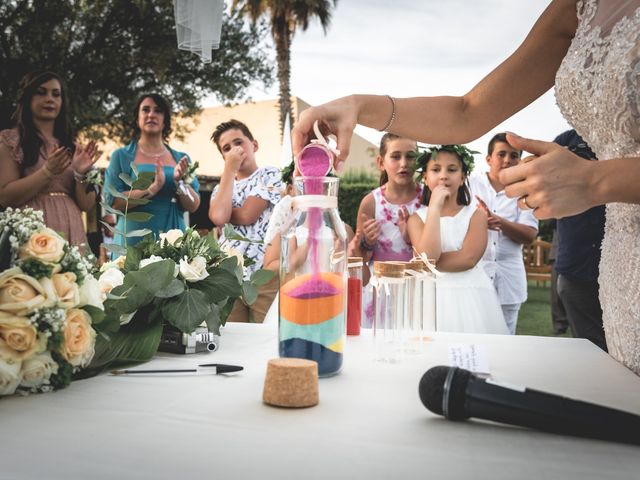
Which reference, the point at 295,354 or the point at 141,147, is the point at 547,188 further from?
the point at 141,147

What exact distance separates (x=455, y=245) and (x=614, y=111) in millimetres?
1879

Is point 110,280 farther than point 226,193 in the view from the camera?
No

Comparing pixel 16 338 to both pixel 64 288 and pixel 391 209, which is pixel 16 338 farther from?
pixel 391 209

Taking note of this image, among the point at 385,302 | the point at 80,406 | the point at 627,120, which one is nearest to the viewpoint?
the point at 80,406

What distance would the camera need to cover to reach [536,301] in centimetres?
992

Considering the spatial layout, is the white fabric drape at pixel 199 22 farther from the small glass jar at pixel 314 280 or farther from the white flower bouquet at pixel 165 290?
the small glass jar at pixel 314 280

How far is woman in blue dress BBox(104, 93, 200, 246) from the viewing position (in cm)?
402

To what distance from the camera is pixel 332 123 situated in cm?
154

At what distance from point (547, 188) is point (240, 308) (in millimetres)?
2595

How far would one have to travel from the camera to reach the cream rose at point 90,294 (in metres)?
1.19

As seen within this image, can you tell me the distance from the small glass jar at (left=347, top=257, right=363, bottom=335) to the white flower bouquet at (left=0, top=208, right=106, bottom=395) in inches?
32.8

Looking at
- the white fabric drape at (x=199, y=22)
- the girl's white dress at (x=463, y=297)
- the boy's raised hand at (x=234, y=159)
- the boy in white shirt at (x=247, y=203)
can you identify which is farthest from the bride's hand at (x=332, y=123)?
the boy's raised hand at (x=234, y=159)

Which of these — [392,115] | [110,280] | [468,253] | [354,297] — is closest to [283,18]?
[468,253]

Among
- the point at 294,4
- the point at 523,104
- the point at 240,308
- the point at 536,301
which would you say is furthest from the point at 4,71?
the point at 523,104
